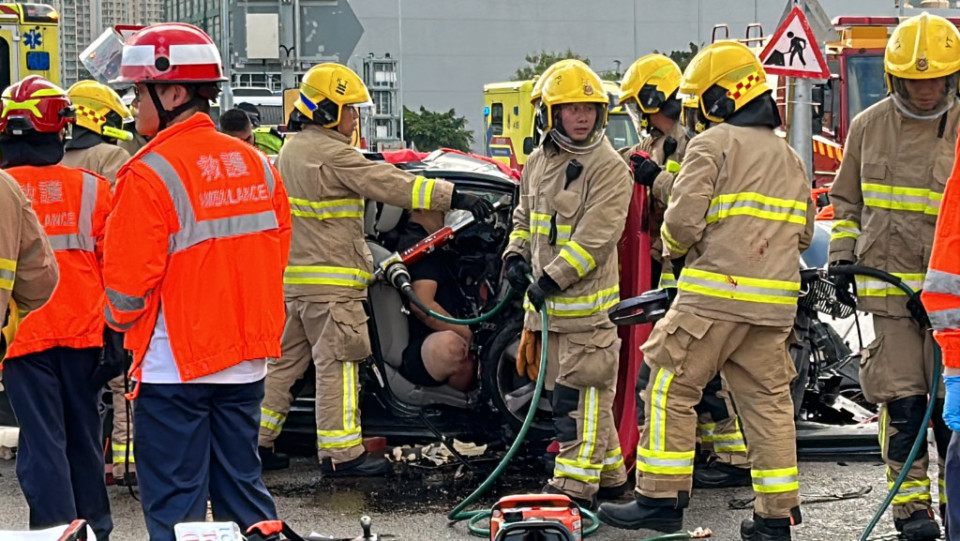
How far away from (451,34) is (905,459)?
169 feet

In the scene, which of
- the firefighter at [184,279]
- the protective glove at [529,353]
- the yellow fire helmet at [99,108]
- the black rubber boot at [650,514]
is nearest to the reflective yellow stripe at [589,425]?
the protective glove at [529,353]

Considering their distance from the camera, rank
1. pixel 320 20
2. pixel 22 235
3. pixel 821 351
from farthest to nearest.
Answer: pixel 320 20 → pixel 821 351 → pixel 22 235

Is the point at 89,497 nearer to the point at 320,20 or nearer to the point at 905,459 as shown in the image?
the point at 905,459

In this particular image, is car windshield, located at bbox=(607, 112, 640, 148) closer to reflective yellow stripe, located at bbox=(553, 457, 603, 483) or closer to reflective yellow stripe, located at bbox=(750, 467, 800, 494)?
reflective yellow stripe, located at bbox=(553, 457, 603, 483)

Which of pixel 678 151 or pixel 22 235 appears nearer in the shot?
pixel 22 235

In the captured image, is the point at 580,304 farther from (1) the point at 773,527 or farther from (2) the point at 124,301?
(2) the point at 124,301

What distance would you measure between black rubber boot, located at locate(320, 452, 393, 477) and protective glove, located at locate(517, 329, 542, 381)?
989 mm

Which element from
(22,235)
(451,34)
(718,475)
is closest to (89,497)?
(22,235)

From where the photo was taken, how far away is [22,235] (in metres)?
4.65

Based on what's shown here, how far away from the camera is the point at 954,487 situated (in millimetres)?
4305

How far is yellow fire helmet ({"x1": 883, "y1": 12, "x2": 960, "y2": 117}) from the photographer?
5.95 meters

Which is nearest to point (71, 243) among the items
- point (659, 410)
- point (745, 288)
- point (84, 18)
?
point (659, 410)

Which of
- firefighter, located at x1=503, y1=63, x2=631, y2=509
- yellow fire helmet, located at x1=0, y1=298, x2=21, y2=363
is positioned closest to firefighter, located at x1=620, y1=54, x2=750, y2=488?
firefighter, located at x1=503, y1=63, x2=631, y2=509

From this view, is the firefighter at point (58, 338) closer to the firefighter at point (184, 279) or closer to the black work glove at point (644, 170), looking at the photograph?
the firefighter at point (184, 279)
